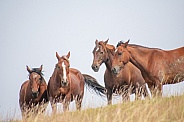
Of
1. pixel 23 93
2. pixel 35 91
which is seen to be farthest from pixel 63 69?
pixel 23 93

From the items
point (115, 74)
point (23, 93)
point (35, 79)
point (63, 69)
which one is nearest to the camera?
point (63, 69)

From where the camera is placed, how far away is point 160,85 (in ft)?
34.8

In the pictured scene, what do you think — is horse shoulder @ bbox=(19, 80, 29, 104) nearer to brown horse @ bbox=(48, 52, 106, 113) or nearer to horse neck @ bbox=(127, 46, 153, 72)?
brown horse @ bbox=(48, 52, 106, 113)

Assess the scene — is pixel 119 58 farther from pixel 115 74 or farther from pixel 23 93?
pixel 23 93

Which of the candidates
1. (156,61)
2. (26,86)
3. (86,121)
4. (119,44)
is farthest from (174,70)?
(26,86)

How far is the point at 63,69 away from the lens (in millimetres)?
11391

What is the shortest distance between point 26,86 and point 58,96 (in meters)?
2.53

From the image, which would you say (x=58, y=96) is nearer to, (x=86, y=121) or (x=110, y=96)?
(x=110, y=96)

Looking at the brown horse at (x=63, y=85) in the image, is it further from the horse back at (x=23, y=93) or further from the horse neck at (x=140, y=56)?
the horse neck at (x=140, y=56)

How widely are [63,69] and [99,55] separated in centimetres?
200

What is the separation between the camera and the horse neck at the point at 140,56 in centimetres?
1121

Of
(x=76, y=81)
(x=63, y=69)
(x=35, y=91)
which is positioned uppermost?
(x=63, y=69)

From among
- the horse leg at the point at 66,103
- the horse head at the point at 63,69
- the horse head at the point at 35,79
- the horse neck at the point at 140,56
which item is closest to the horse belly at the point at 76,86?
the horse leg at the point at 66,103

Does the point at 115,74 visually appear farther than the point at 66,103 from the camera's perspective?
Yes
